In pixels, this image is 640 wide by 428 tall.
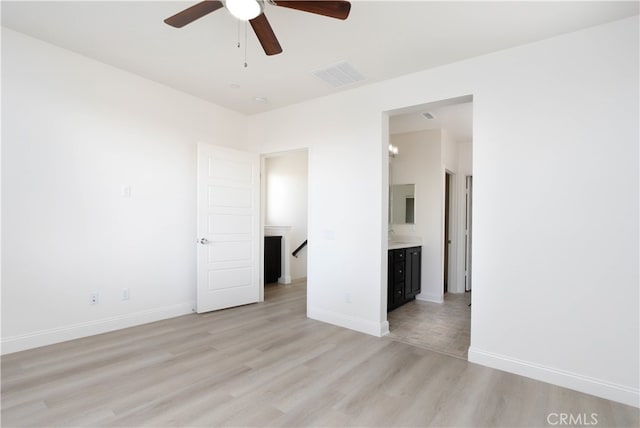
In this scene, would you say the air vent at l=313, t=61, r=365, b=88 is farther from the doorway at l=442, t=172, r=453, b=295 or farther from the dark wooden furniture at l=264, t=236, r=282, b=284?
the dark wooden furniture at l=264, t=236, r=282, b=284

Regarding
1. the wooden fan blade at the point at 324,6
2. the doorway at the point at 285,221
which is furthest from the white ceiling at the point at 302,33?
the doorway at the point at 285,221

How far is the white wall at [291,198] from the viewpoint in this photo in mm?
6969

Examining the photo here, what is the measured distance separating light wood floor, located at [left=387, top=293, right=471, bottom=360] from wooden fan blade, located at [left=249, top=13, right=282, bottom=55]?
2958mm

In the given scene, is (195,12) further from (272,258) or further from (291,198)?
(291,198)

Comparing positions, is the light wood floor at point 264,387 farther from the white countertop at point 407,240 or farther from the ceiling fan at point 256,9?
the ceiling fan at point 256,9

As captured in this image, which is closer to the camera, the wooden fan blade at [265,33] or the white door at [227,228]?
the wooden fan blade at [265,33]

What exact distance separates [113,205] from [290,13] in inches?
104

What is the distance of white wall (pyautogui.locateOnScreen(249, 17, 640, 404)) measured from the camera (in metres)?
2.40

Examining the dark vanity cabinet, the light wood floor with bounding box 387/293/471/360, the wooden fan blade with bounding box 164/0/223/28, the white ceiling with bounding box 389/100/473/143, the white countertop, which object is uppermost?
the white ceiling with bounding box 389/100/473/143

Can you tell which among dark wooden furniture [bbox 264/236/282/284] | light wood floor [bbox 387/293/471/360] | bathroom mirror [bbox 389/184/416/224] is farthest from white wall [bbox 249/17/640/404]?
dark wooden furniture [bbox 264/236/282/284]

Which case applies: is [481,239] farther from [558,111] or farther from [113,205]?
[113,205]

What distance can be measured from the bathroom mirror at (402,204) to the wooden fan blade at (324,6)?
3919 mm

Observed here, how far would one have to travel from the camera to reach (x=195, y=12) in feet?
6.75

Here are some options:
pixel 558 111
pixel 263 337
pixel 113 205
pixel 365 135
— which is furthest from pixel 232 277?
pixel 558 111
